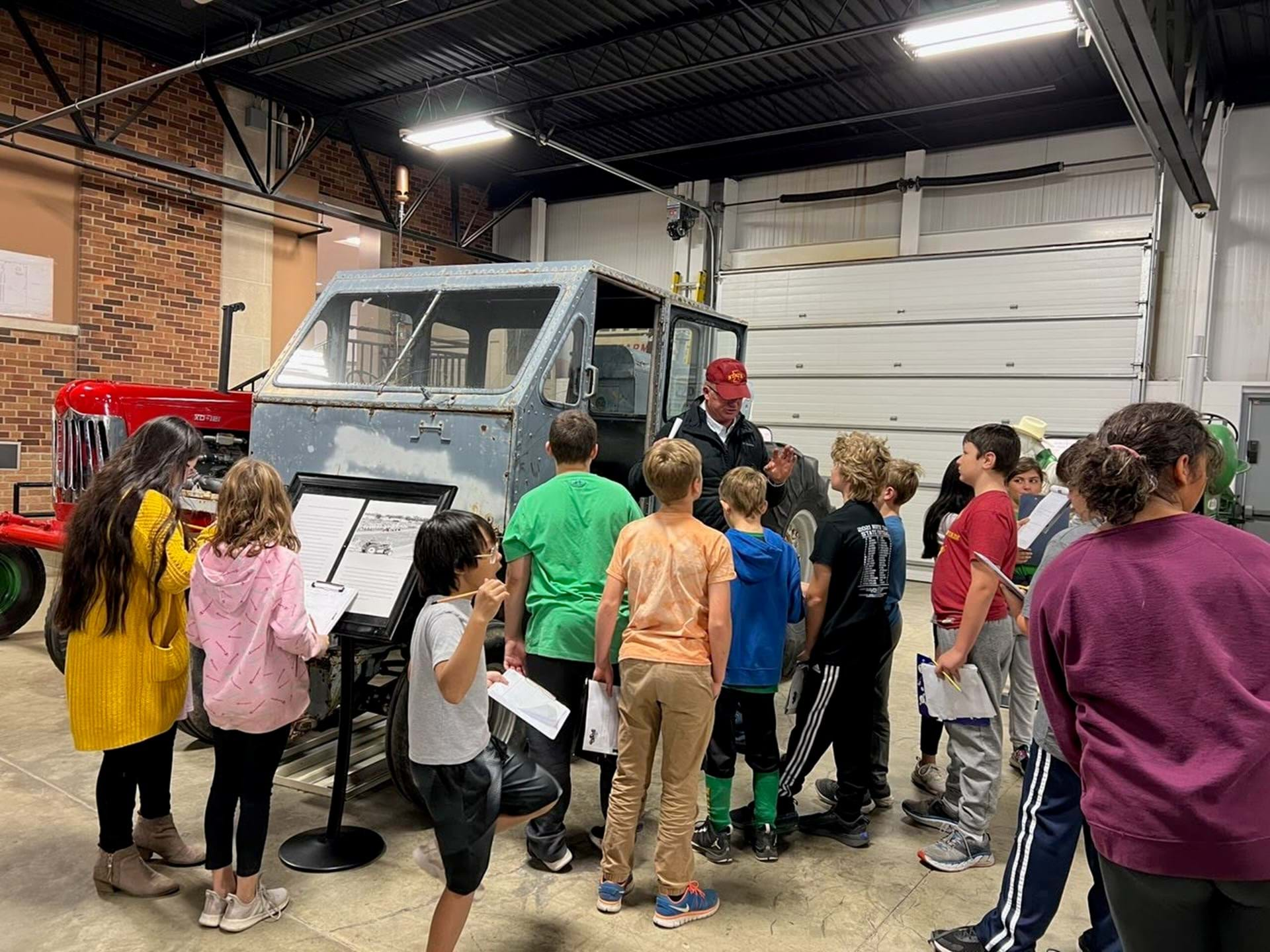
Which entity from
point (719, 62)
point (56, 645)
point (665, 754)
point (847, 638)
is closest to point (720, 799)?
point (665, 754)

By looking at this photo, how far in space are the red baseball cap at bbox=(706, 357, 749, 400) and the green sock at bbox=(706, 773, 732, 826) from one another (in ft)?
5.58

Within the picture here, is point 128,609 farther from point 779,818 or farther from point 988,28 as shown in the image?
point 988,28

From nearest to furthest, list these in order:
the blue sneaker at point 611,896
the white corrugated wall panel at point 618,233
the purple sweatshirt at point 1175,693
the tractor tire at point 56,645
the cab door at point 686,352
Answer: the purple sweatshirt at point 1175,693 < the blue sneaker at point 611,896 < the tractor tire at point 56,645 < the cab door at point 686,352 < the white corrugated wall panel at point 618,233

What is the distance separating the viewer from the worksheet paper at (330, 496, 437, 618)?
3172mm

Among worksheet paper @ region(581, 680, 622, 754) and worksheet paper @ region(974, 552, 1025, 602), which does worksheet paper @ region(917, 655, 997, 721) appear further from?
worksheet paper @ region(581, 680, 622, 754)

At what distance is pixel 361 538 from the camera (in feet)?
11.3

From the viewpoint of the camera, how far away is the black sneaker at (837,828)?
3.47 meters

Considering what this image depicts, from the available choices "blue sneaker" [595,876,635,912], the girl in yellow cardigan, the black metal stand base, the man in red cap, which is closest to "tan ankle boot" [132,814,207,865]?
the girl in yellow cardigan

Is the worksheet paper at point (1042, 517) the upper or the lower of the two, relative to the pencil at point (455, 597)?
upper

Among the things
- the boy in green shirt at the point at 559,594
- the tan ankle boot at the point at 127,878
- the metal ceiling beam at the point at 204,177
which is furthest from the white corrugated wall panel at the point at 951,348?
the tan ankle boot at the point at 127,878

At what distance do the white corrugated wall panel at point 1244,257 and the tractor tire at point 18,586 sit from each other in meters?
11.2

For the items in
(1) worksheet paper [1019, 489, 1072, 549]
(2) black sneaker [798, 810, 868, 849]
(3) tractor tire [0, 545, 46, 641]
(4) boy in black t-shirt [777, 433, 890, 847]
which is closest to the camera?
(4) boy in black t-shirt [777, 433, 890, 847]

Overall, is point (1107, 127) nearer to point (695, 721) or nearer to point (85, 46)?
point (695, 721)

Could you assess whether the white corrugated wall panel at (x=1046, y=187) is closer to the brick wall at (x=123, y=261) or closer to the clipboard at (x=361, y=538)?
the brick wall at (x=123, y=261)
